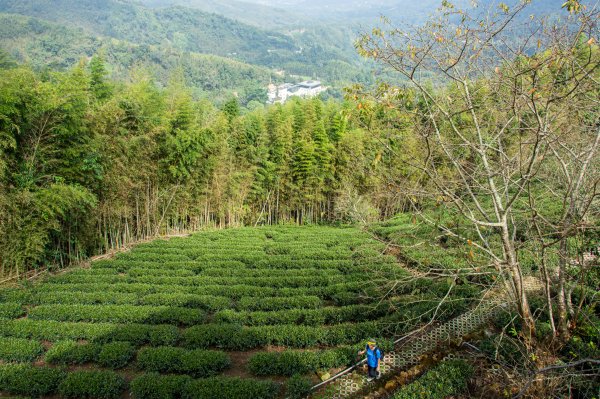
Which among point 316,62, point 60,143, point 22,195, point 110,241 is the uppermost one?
point 316,62

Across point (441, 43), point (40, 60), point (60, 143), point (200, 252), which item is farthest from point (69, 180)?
point (40, 60)

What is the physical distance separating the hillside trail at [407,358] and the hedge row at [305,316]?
63.8 inches

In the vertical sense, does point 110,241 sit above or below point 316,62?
below

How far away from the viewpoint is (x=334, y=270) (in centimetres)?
1461

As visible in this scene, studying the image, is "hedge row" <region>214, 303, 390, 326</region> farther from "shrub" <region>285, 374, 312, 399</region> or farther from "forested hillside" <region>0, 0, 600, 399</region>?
"shrub" <region>285, 374, 312, 399</region>

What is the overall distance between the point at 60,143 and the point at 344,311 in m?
12.0

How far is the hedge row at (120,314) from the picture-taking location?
35.2ft

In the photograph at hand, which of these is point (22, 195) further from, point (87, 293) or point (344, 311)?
point (344, 311)

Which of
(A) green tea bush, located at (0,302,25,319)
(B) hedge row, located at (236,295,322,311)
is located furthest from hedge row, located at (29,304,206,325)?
(B) hedge row, located at (236,295,322,311)

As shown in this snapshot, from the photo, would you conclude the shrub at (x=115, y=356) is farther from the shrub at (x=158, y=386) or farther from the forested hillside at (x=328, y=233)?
the shrub at (x=158, y=386)

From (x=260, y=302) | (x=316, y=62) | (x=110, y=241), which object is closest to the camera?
(x=260, y=302)

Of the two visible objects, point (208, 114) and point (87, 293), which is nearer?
point (87, 293)

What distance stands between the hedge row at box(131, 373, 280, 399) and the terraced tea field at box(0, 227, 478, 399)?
0.02 metres

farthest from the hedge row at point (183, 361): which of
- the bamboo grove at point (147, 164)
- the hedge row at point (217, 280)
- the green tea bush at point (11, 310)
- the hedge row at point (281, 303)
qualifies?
the green tea bush at point (11, 310)
